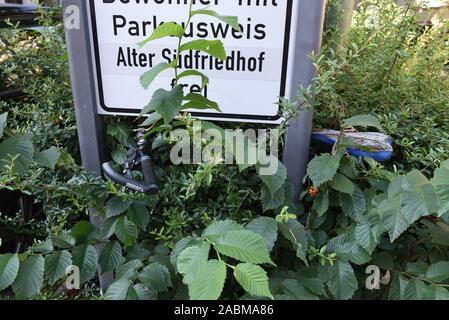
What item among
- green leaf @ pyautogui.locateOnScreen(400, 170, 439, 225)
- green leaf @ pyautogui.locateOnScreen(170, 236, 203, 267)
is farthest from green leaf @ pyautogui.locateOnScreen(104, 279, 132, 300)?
green leaf @ pyautogui.locateOnScreen(400, 170, 439, 225)

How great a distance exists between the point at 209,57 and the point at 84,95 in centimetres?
49

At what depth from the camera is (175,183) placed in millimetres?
1446

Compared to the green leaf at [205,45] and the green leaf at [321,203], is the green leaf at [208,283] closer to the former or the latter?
the green leaf at [321,203]

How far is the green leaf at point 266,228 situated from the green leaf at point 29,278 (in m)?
0.69

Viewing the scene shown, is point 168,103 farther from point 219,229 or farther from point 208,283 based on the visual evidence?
point 208,283

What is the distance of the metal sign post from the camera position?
1.32m

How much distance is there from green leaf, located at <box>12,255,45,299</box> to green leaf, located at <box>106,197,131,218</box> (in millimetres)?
266

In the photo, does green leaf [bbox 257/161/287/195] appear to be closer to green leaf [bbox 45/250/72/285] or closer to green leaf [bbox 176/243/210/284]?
green leaf [bbox 176/243/210/284]

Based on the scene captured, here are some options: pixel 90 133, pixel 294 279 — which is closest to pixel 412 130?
pixel 294 279

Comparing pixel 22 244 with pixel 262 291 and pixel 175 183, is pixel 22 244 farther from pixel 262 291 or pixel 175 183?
pixel 262 291

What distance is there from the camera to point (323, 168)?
4.17ft

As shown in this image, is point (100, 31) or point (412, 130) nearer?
point (100, 31)

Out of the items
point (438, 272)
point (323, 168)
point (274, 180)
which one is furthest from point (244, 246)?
point (438, 272)

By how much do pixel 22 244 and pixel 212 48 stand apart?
1.75 m
